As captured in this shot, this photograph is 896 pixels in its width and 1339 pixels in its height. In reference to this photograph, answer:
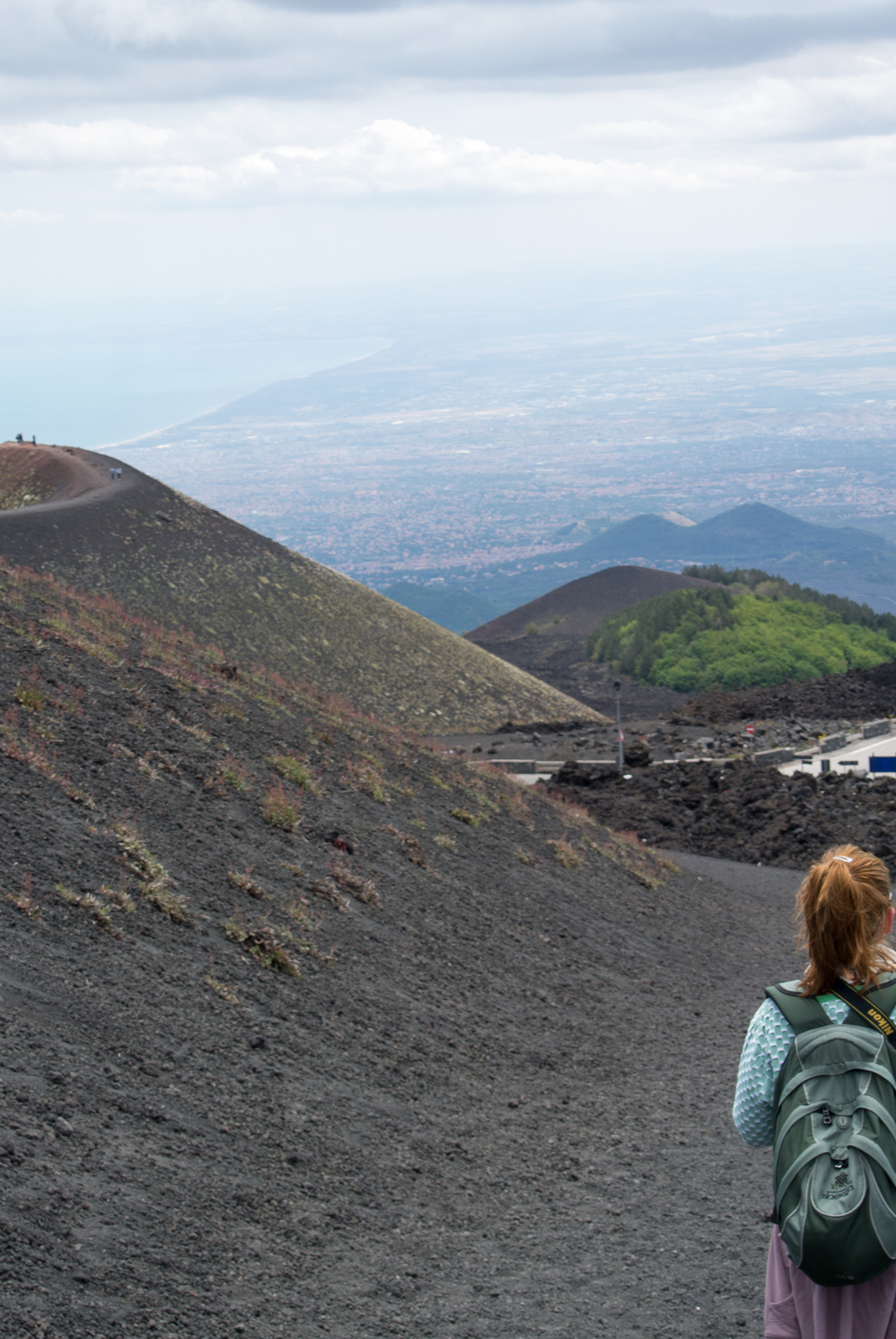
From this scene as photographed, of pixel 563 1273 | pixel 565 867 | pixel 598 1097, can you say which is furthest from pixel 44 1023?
pixel 565 867

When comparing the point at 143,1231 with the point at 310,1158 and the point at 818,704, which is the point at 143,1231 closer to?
the point at 310,1158

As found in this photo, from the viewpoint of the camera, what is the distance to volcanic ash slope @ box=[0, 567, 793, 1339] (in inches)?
202

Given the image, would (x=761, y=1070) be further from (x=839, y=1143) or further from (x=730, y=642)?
(x=730, y=642)

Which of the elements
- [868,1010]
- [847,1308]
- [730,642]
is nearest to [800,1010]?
[868,1010]

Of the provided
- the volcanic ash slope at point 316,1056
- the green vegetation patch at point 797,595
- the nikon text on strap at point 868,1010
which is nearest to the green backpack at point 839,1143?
the nikon text on strap at point 868,1010

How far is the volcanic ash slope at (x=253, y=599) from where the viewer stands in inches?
1534

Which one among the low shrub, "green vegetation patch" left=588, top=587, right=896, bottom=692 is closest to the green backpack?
the low shrub

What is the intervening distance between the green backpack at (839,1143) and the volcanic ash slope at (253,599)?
1357 inches

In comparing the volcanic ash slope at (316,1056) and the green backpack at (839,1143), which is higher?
the green backpack at (839,1143)

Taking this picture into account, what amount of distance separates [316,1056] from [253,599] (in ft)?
118

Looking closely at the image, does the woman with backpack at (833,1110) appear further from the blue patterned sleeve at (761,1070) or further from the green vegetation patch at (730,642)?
the green vegetation patch at (730,642)

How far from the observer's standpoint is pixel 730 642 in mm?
63812

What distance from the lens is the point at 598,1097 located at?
8.64 metres

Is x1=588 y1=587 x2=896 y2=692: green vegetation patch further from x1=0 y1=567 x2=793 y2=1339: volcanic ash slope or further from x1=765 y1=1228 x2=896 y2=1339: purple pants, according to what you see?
x1=765 y1=1228 x2=896 y2=1339: purple pants
